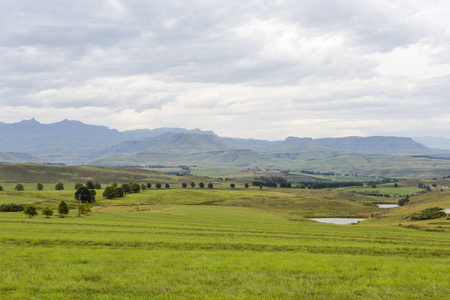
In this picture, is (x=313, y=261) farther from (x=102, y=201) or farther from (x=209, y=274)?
(x=102, y=201)

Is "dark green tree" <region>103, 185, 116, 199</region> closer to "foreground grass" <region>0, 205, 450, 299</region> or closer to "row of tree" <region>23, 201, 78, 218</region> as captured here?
"row of tree" <region>23, 201, 78, 218</region>

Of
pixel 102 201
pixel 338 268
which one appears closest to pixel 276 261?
pixel 338 268

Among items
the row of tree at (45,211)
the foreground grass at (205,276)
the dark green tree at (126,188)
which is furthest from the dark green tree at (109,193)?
the foreground grass at (205,276)

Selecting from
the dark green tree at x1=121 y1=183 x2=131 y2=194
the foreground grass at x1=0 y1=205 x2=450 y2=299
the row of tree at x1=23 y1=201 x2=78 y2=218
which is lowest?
the dark green tree at x1=121 y1=183 x2=131 y2=194

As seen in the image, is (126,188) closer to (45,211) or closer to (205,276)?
(45,211)

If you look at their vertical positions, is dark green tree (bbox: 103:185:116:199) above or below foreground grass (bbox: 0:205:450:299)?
below

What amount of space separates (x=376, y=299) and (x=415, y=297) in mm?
2175

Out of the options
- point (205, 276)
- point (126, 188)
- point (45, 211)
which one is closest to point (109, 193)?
point (126, 188)

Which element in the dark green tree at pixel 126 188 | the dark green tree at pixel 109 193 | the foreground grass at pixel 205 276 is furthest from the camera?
the dark green tree at pixel 126 188

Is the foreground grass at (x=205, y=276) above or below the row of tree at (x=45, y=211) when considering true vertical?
above

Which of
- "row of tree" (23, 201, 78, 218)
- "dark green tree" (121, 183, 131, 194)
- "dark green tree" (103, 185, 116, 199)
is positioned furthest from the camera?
"dark green tree" (121, 183, 131, 194)

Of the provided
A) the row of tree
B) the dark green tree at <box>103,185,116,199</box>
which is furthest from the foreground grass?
the dark green tree at <box>103,185,116,199</box>

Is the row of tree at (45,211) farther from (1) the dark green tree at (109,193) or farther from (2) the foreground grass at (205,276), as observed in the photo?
(1) the dark green tree at (109,193)

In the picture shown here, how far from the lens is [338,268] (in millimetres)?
21453
